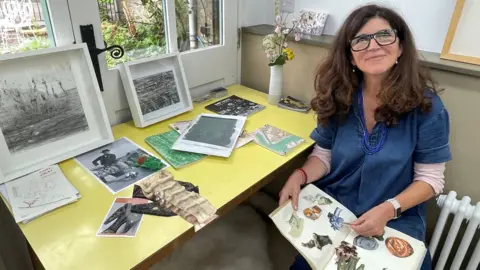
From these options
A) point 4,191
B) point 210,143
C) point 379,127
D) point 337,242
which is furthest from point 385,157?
point 4,191

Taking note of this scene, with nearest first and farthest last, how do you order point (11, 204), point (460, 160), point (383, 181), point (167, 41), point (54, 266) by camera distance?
point (54, 266) → point (11, 204) → point (383, 181) → point (460, 160) → point (167, 41)

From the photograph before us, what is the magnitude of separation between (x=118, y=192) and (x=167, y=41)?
28.7 inches

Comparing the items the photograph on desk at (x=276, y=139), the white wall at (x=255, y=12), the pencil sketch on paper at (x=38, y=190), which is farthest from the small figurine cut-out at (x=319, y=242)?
the white wall at (x=255, y=12)

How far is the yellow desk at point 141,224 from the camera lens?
2.37 feet

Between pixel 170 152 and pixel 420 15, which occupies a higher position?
pixel 420 15

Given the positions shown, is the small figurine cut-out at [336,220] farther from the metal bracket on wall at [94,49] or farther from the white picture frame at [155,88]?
the metal bracket on wall at [94,49]

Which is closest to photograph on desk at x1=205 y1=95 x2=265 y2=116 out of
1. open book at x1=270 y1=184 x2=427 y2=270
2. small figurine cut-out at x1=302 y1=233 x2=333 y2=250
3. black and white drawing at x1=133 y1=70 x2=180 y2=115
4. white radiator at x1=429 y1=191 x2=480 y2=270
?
black and white drawing at x1=133 y1=70 x2=180 y2=115

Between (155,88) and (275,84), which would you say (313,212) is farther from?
(155,88)

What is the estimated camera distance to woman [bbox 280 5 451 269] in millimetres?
979

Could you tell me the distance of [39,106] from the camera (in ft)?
3.31

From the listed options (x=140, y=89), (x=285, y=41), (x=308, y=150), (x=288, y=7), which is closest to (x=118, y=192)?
(x=140, y=89)

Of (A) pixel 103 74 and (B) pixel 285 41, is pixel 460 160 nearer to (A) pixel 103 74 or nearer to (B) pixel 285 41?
(B) pixel 285 41

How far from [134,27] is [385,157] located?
40.9 inches

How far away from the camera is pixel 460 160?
119cm
